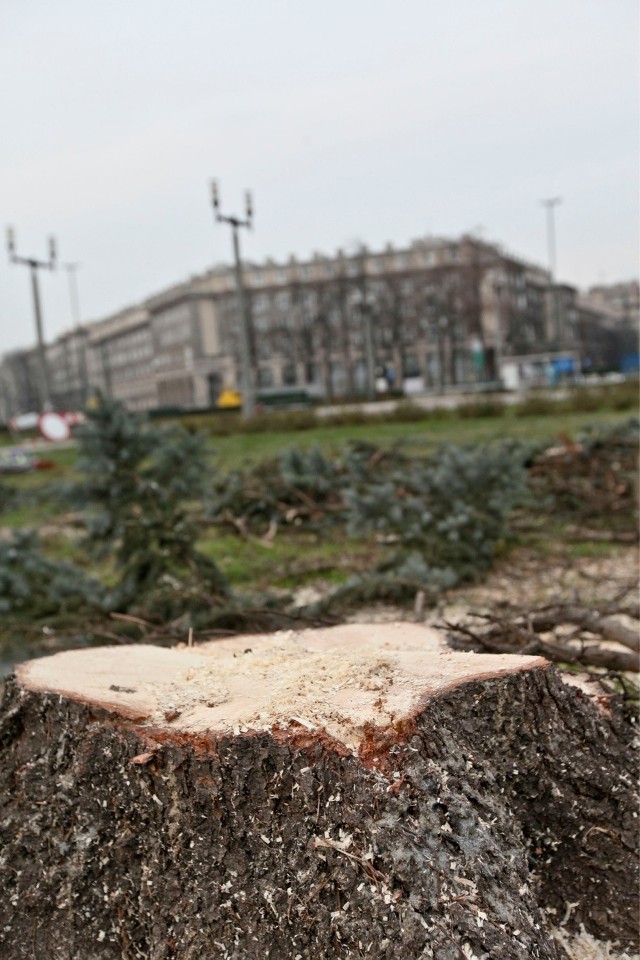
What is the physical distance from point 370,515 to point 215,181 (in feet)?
47.5

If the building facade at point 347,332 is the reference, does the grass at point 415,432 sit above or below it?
below

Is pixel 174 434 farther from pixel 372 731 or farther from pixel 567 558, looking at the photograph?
pixel 372 731

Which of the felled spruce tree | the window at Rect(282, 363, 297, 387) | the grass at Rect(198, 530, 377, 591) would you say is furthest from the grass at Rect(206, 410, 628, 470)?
the window at Rect(282, 363, 297, 387)

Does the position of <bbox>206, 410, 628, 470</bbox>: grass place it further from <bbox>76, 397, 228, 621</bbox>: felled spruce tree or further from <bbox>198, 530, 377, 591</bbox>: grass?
<bbox>76, 397, 228, 621</bbox>: felled spruce tree

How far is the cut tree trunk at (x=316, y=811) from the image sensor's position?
188 cm

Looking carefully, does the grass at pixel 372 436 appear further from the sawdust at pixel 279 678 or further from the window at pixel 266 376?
the window at pixel 266 376

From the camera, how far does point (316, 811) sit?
1943mm

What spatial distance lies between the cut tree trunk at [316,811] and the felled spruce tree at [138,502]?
3123 mm

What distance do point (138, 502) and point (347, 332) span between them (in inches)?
2123

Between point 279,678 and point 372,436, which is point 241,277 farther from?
point 279,678

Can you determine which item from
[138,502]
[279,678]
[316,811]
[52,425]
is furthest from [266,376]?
[316,811]

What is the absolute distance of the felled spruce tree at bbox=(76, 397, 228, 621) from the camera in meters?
5.61

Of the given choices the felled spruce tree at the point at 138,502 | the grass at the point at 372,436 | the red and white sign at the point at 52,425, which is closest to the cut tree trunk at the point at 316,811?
the felled spruce tree at the point at 138,502

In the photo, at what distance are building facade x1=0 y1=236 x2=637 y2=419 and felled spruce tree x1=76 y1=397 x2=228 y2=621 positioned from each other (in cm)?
3093
